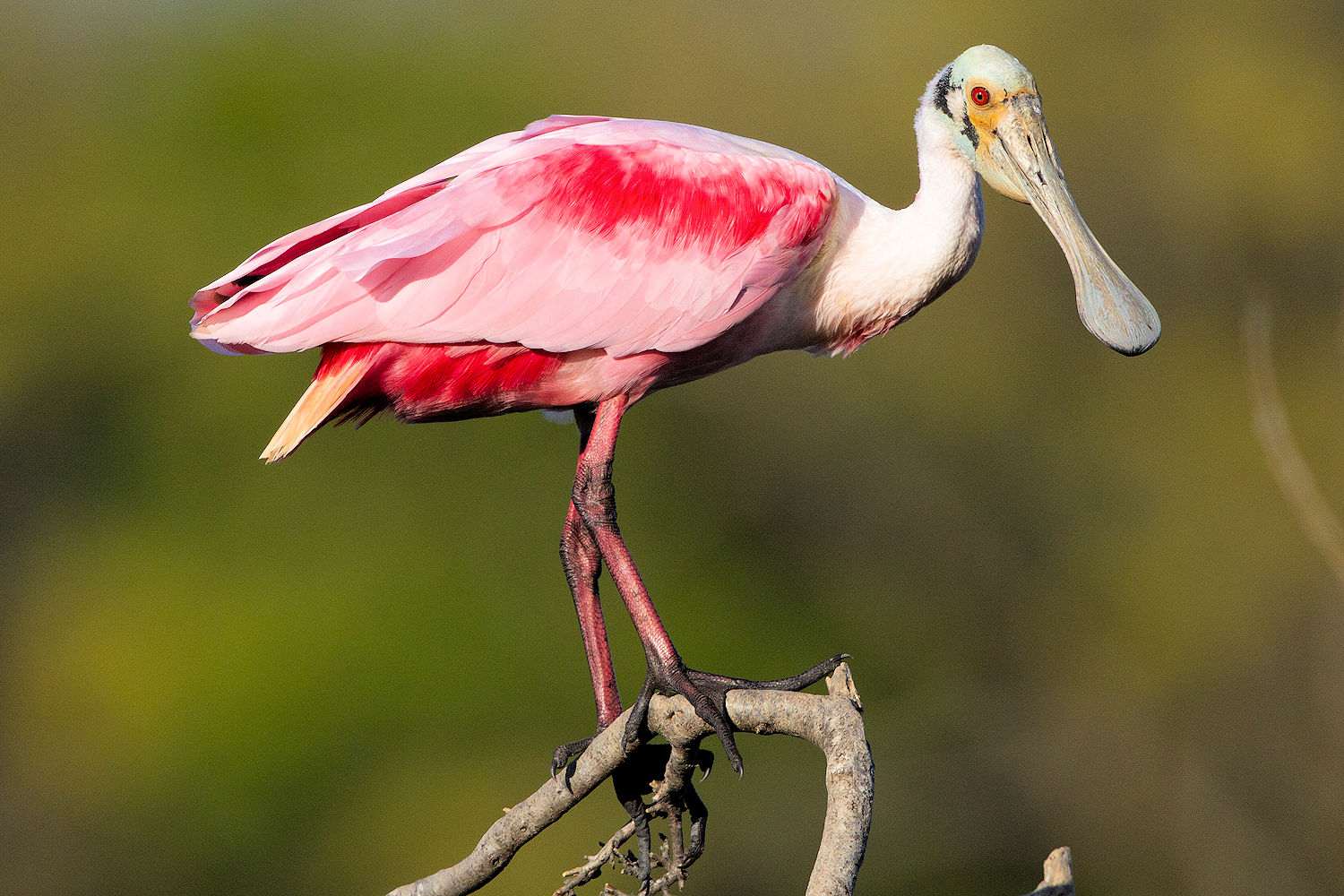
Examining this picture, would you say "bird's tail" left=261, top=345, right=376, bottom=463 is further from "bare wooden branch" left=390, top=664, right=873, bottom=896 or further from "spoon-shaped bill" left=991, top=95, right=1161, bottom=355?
"spoon-shaped bill" left=991, top=95, right=1161, bottom=355

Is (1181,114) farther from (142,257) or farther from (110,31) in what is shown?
(110,31)

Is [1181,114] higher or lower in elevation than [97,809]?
higher

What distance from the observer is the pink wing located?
15.9 feet

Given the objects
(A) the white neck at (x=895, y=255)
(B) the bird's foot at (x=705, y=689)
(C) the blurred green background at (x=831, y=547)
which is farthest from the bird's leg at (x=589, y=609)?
(C) the blurred green background at (x=831, y=547)

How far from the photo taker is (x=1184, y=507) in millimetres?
18438

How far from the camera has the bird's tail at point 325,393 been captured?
4.84m

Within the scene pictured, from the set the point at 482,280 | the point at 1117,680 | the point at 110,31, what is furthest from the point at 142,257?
the point at 482,280

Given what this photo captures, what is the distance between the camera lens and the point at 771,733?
162 inches

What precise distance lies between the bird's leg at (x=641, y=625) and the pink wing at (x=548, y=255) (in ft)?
0.83

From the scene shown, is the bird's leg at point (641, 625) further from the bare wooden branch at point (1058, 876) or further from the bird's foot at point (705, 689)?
the bare wooden branch at point (1058, 876)

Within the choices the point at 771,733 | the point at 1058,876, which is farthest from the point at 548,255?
the point at 1058,876

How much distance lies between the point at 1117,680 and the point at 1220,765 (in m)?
1.27

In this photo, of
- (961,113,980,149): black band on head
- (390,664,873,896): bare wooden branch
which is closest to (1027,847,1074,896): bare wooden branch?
(390,664,873,896): bare wooden branch

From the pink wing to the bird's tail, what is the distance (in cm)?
11
